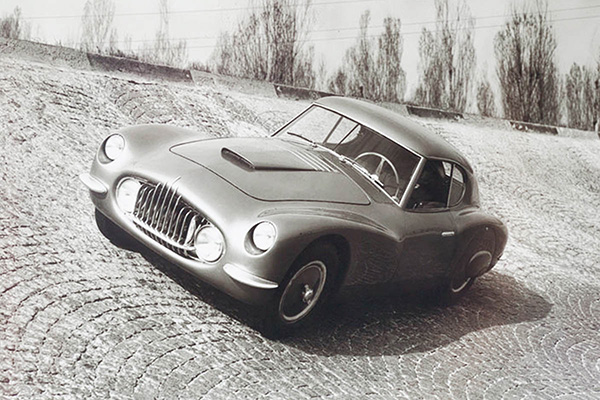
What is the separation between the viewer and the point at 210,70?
9.33 m

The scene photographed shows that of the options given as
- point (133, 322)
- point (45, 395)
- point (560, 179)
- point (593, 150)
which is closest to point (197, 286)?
point (133, 322)

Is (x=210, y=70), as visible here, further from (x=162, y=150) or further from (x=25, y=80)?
(x=162, y=150)

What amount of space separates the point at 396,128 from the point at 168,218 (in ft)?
5.06

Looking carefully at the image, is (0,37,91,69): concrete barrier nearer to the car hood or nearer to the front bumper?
the car hood

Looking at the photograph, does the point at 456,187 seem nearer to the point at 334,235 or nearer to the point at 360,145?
the point at 360,145

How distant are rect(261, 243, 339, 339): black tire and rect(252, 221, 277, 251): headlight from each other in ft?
0.58

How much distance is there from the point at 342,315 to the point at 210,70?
20.1 feet

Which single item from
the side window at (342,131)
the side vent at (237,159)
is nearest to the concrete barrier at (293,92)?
the side window at (342,131)

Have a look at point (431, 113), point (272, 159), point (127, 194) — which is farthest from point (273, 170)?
point (431, 113)

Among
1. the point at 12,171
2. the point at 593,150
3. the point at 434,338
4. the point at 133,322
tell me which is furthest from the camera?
the point at 593,150

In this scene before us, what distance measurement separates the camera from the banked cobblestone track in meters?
2.75

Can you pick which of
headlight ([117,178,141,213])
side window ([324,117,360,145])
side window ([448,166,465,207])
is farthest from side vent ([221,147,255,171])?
side window ([448,166,465,207])

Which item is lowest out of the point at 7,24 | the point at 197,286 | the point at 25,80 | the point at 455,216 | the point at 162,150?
the point at 197,286

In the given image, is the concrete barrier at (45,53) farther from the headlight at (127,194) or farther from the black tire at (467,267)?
the black tire at (467,267)
